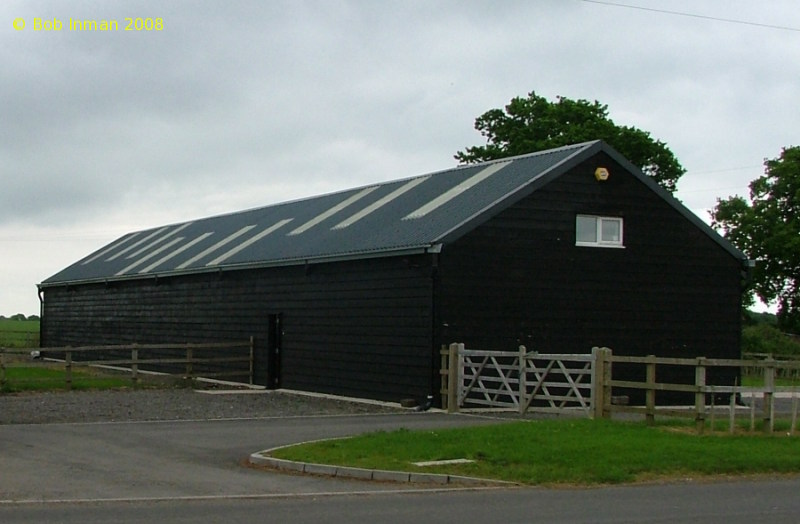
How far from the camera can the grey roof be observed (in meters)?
27.0

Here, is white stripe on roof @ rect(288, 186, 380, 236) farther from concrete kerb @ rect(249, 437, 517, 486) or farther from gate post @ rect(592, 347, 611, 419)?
concrete kerb @ rect(249, 437, 517, 486)

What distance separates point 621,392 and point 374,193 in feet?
36.0

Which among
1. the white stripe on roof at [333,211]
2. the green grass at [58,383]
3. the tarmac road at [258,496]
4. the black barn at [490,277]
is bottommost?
the green grass at [58,383]

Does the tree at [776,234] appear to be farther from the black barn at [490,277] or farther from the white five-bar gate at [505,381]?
the white five-bar gate at [505,381]

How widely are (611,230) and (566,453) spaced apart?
44.1 ft

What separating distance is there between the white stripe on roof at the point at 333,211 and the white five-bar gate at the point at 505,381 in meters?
10.2

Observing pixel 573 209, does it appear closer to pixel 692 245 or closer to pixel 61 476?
pixel 692 245

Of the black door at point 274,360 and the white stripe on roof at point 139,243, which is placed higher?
the white stripe on roof at point 139,243

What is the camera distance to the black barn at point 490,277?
26.3 metres

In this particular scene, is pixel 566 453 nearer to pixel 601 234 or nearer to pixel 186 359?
pixel 601 234

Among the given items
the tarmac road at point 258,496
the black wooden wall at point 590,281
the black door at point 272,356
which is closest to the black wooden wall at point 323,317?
the black door at point 272,356

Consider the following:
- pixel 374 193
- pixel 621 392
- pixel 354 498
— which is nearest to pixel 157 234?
pixel 374 193

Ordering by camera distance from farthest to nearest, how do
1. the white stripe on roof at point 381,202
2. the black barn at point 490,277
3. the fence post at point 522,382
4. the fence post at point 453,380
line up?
the white stripe on roof at point 381,202, the black barn at point 490,277, the fence post at point 453,380, the fence post at point 522,382

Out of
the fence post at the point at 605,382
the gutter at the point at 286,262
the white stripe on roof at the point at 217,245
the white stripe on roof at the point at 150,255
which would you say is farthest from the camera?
the white stripe on roof at the point at 150,255
